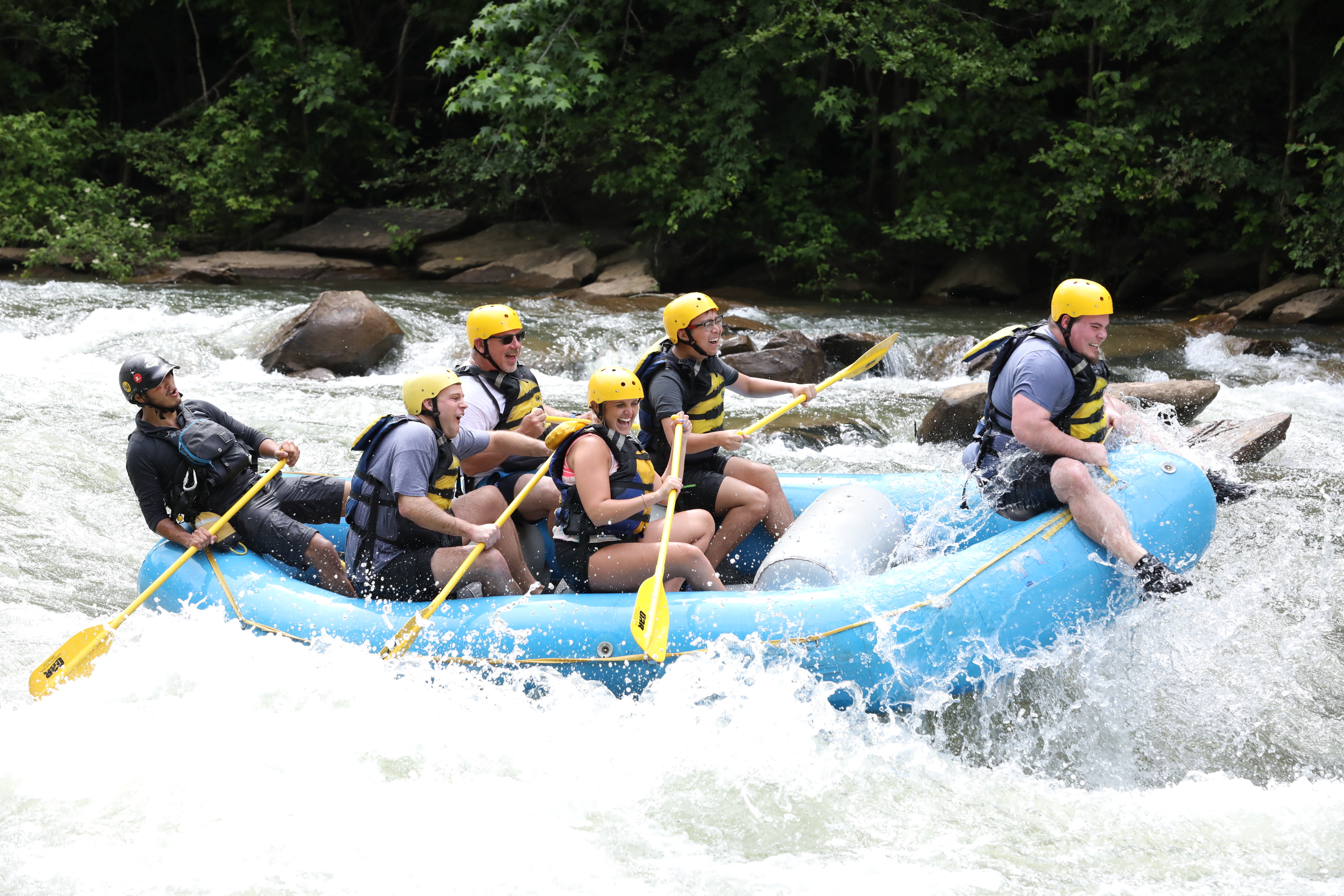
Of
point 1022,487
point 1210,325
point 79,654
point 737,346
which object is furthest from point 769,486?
point 1210,325

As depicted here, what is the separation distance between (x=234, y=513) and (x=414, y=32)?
1461cm

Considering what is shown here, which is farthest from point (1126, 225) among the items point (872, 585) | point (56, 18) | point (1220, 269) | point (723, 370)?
point (56, 18)

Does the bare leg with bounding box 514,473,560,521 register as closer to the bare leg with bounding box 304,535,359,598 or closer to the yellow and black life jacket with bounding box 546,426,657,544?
the yellow and black life jacket with bounding box 546,426,657,544

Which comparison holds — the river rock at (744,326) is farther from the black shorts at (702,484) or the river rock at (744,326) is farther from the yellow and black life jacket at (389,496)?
the yellow and black life jacket at (389,496)

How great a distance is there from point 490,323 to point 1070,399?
7.34ft

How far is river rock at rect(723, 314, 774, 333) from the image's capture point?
35.7 feet

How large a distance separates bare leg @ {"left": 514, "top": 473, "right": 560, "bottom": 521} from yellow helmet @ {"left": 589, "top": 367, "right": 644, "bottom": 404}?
0.65 metres

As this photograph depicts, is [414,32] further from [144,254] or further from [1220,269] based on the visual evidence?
[1220,269]

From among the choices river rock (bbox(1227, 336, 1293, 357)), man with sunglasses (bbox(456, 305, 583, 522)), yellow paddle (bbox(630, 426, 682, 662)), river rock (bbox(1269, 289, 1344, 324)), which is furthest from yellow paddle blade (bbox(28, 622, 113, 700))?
river rock (bbox(1269, 289, 1344, 324))

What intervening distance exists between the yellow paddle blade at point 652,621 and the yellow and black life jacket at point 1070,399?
1441mm

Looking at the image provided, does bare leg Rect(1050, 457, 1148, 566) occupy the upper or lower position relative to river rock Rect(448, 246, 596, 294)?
upper

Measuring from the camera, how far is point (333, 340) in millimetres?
9711

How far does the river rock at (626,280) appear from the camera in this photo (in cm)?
1351

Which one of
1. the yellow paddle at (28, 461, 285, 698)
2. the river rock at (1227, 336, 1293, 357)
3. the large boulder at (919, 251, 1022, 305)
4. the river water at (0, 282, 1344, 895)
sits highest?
the yellow paddle at (28, 461, 285, 698)
